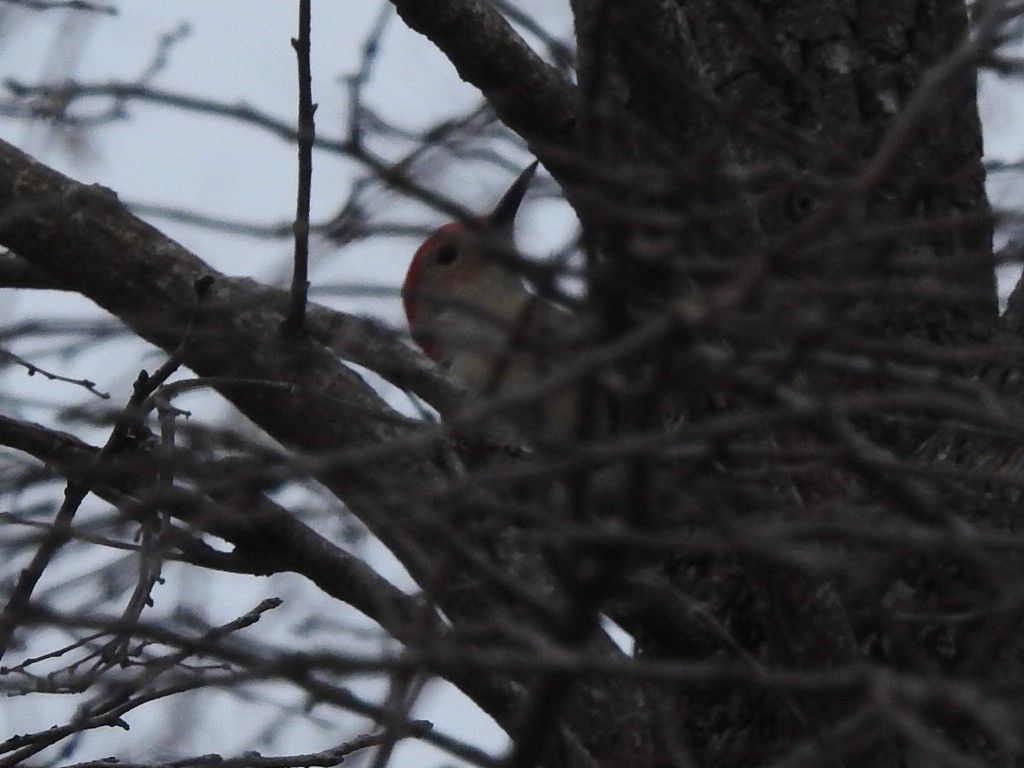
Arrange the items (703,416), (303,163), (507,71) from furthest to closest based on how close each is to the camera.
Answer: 1. (507,71)
2. (703,416)
3. (303,163)

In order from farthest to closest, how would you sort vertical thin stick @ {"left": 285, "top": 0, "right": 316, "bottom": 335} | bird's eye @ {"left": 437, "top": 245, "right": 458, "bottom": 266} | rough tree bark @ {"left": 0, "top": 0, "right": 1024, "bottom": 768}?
bird's eye @ {"left": 437, "top": 245, "right": 458, "bottom": 266} < vertical thin stick @ {"left": 285, "top": 0, "right": 316, "bottom": 335} < rough tree bark @ {"left": 0, "top": 0, "right": 1024, "bottom": 768}

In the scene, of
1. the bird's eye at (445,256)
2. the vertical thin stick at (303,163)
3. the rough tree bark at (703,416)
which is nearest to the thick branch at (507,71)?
the rough tree bark at (703,416)

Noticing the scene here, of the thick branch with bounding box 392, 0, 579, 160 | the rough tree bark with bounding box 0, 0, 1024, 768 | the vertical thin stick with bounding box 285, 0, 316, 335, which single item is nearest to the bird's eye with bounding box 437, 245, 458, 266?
the rough tree bark with bounding box 0, 0, 1024, 768

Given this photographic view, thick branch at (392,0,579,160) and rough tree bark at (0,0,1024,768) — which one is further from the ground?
thick branch at (392,0,579,160)

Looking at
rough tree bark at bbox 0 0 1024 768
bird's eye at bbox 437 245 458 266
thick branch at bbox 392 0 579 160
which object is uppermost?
bird's eye at bbox 437 245 458 266

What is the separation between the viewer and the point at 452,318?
6.15 metres

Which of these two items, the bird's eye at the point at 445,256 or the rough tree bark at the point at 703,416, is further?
the bird's eye at the point at 445,256

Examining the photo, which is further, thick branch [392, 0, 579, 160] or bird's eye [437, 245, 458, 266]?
bird's eye [437, 245, 458, 266]

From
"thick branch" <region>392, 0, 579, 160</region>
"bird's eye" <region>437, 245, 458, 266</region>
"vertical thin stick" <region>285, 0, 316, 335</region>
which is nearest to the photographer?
"vertical thin stick" <region>285, 0, 316, 335</region>

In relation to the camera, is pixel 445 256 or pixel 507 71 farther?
pixel 445 256

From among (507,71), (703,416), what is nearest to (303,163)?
(507,71)

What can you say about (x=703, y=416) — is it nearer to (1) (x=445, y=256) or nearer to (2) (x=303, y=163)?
(2) (x=303, y=163)

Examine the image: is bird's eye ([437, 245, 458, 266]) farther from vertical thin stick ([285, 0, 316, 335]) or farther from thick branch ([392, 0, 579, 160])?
vertical thin stick ([285, 0, 316, 335])

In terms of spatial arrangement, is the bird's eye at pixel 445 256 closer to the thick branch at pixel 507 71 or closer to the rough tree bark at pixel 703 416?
the rough tree bark at pixel 703 416
